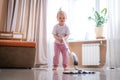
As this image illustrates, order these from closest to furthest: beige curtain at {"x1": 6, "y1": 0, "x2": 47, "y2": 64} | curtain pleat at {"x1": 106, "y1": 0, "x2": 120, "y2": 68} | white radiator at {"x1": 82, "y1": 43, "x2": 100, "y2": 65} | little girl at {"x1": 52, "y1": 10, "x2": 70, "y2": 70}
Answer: little girl at {"x1": 52, "y1": 10, "x2": 70, "y2": 70}
curtain pleat at {"x1": 106, "y1": 0, "x2": 120, "y2": 68}
white radiator at {"x1": 82, "y1": 43, "x2": 100, "y2": 65}
beige curtain at {"x1": 6, "y1": 0, "x2": 47, "y2": 64}

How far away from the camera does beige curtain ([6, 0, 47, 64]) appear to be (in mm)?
4586

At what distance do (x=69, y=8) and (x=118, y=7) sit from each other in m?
1.21

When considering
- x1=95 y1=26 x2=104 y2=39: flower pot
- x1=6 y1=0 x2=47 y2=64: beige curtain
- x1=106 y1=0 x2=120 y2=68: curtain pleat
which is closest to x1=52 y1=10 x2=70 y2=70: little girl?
x1=106 y1=0 x2=120 y2=68: curtain pleat

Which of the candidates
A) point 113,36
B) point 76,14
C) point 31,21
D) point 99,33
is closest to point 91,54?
point 99,33

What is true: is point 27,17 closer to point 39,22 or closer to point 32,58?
point 39,22

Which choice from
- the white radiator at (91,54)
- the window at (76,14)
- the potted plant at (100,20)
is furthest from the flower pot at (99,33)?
the window at (76,14)

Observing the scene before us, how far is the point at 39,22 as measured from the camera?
15.4 ft

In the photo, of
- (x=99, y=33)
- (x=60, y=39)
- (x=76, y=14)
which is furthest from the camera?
(x=76, y=14)

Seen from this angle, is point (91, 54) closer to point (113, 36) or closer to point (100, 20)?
point (113, 36)

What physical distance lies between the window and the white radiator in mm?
310

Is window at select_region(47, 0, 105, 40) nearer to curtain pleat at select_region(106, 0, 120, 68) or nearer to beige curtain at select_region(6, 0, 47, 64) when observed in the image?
beige curtain at select_region(6, 0, 47, 64)

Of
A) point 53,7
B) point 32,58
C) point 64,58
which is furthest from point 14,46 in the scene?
point 53,7

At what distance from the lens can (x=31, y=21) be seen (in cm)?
468

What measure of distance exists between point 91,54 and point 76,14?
3.45 ft
